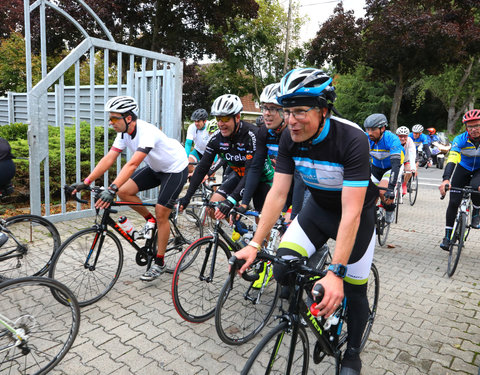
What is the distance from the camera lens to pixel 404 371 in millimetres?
3041

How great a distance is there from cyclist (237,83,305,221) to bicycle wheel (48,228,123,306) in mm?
1600

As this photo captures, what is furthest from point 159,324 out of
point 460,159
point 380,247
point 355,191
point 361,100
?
point 361,100

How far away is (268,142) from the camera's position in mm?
4090

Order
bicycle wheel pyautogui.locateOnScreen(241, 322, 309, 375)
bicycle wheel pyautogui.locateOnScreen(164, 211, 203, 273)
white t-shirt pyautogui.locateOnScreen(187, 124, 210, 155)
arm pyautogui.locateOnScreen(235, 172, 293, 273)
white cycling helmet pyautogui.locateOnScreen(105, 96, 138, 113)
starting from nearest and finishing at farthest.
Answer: bicycle wheel pyautogui.locateOnScreen(241, 322, 309, 375) → arm pyautogui.locateOnScreen(235, 172, 293, 273) → white cycling helmet pyautogui.locateOnScreen(105, 96, 138, 113) → bicycle wheel pyautogui.locateOnScreen(164, 211, 203, 273) → white t-shirt pyautogui.locateOnScreen(187, 124, 210, 155)

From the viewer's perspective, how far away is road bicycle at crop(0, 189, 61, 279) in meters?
4.04

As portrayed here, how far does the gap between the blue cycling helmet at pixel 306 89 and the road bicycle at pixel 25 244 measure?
10.9 ft

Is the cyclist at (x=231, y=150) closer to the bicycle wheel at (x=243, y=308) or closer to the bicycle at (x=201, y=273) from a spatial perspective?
the bicycle at (x=201, y=273)

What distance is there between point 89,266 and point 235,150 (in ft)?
6.79

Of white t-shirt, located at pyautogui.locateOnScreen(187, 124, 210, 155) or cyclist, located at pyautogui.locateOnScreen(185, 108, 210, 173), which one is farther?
white t-shirt, located at pyautogui.locateOnScreen(187, 124, 210, 155)

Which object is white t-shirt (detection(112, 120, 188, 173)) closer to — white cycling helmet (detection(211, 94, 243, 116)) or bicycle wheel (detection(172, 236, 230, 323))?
white cycling helmet (detection(211, 94, 243, 116))

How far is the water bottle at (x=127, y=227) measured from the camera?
4195 mm

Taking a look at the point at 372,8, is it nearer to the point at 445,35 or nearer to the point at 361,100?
the point at 445,35

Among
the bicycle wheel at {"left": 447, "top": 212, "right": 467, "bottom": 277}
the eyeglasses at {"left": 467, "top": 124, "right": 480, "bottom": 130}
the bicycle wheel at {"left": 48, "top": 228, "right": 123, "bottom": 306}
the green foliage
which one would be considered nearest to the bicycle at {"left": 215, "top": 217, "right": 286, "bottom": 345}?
the bicycle wheel at {"left": 48, "top": 228, "right": 123, "bottom": 306}

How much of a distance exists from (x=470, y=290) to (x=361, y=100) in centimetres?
3415
